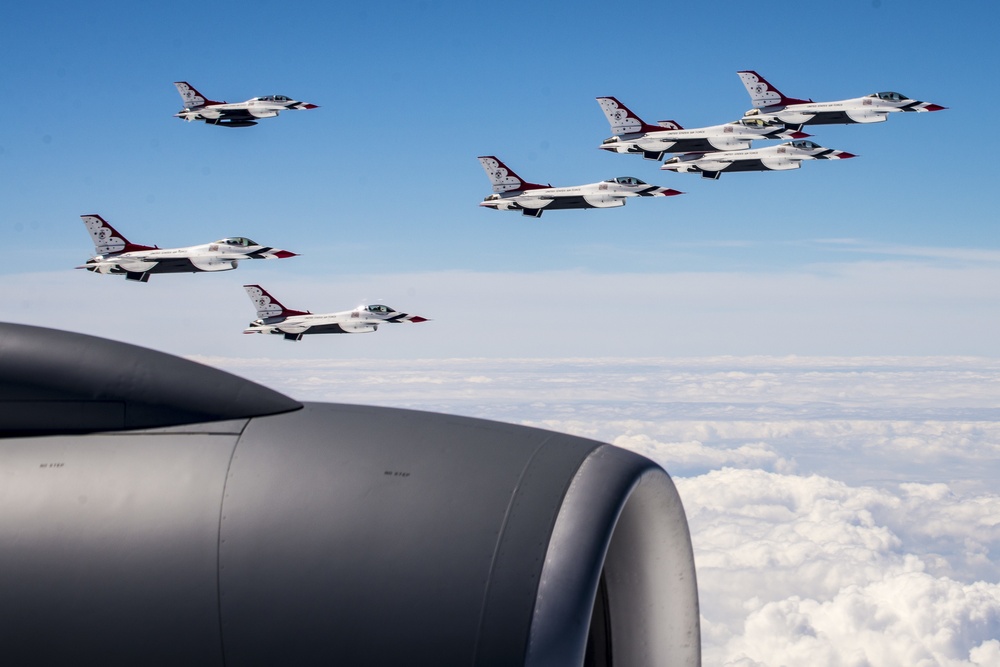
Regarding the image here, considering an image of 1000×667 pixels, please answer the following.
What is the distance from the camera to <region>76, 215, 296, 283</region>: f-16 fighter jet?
136 ft

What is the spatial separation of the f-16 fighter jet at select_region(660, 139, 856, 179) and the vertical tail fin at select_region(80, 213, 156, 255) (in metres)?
25.8

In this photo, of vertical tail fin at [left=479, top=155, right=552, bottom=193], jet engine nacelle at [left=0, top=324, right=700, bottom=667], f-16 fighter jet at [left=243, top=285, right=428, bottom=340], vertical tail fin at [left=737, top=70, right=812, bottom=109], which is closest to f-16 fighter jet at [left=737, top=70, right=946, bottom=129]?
vertical tail fin at [left=737, top=70, right=812, bottom=109]

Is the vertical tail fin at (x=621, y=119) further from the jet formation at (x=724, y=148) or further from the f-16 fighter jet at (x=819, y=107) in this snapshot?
the f-16 fighter jet at (x=819, y=107)

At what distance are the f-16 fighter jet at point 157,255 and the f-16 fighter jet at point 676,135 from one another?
730 inches

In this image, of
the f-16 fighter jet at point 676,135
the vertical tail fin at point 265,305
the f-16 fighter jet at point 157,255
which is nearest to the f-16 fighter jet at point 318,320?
the vertical tail fin at point 265,305

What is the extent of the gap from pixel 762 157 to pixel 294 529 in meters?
45.0

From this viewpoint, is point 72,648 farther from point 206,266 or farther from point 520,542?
point 206,266

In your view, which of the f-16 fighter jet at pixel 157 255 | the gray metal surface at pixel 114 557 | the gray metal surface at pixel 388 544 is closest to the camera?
the gray metal surface at pixel 388 544

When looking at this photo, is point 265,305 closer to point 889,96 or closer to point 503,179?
point 503,179

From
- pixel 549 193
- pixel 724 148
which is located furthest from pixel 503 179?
pixel 724 148

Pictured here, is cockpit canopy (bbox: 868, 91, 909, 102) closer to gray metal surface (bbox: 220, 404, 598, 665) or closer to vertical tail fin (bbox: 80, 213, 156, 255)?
vertical tail fin (bbox: 80, 213, 156, 255)

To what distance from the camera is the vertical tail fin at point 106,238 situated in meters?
44.6

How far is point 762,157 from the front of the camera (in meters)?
46.5

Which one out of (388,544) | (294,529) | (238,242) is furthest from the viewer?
(238,242)
